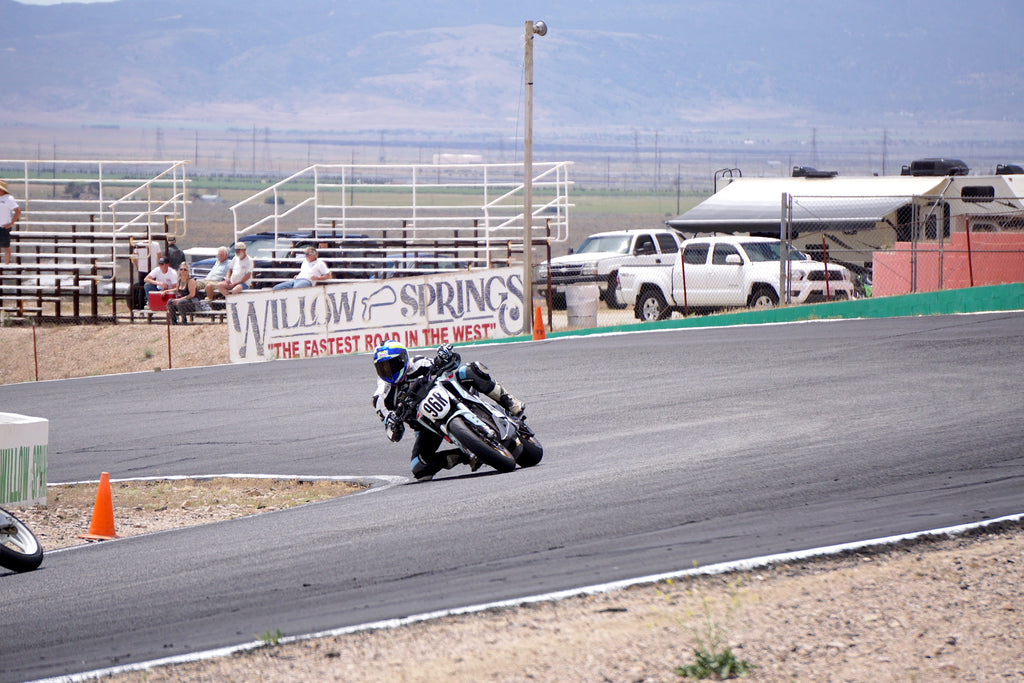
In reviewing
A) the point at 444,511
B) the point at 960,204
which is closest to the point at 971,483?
the point at 444,511

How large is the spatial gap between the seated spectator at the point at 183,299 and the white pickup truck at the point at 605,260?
7.99 m

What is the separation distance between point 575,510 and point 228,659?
3.14 m

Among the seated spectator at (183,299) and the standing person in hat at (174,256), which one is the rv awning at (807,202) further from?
the standing person in hat at (174,256)

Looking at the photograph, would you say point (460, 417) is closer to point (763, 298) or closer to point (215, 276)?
point (763, 298)

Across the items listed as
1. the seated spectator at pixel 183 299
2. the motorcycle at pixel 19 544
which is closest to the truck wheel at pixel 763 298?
the seated spectator at pixel 183 299

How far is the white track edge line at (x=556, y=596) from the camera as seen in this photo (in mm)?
5973

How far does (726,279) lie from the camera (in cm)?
2484

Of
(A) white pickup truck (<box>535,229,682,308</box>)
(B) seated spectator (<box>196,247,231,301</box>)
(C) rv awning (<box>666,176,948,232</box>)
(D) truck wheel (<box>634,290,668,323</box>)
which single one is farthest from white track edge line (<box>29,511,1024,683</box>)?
(B) seated spectator (<box>196,247,231,301</box>)

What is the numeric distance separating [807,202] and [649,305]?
15.5 ft

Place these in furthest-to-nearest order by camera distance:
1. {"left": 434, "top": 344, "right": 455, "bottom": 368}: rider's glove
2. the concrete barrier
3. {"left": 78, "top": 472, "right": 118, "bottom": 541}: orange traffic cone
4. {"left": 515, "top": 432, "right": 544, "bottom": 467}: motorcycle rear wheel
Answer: the concrete barrier < {"left": 515, "top": 432, "right": 544, "bottom": 467}: motorcycle rear wheel < {"left": 434, "top": 344, "right": 455, "bottom": 368}: rider's glove < {"left": 78, "top": 472, "right": 118, "bottom": 541}: orange traffic cone

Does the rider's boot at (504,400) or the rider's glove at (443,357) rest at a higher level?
the rider's glove at (443,357)

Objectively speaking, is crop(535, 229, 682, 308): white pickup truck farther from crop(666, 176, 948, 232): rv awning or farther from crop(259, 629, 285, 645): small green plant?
crop(259, 629, 285, 645): small green plant

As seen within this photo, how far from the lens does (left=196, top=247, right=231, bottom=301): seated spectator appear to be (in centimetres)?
2755

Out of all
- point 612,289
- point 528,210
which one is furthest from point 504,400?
point 612,289
